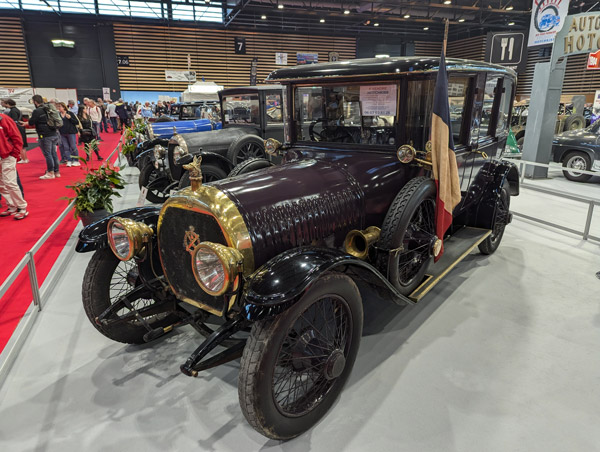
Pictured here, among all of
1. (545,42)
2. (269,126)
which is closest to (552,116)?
(545,42)

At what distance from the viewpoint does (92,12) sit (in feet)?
60.1

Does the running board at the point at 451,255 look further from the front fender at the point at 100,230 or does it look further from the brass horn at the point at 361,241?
the front fender at the point at 100,230

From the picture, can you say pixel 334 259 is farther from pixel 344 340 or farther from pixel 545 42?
pixel 545 42

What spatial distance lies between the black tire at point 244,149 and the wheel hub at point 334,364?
4.79m

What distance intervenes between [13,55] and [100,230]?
67.5ft

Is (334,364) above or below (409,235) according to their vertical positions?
below

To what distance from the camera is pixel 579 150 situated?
28.6ft

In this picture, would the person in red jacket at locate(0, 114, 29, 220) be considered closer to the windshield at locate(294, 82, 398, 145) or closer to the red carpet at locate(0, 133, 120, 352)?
the red carpet at locate(0, 133, 120, 352)

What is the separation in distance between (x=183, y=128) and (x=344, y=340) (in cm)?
740

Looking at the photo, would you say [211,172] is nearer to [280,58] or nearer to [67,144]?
[67,144]

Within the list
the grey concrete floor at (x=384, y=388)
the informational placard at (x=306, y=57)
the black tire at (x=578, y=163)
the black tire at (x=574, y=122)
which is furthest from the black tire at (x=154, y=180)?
the informational placard at (x=306, y=57)

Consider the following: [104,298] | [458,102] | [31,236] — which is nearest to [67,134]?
[31,236]

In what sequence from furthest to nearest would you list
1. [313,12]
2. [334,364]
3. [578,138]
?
[313,12] → [578,138] → [334,364]

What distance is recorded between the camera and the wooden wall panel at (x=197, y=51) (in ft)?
63.3
